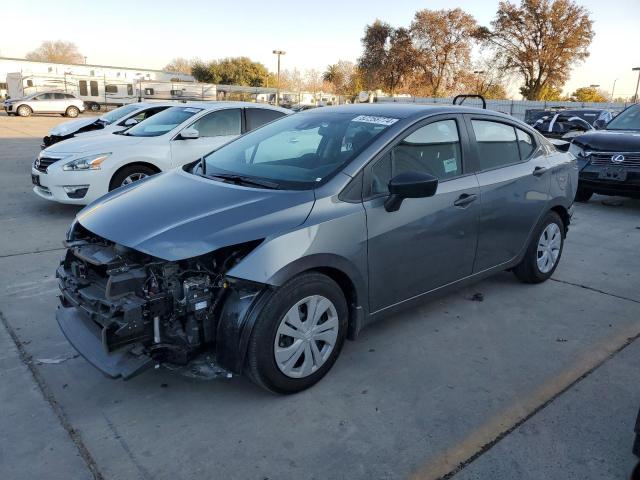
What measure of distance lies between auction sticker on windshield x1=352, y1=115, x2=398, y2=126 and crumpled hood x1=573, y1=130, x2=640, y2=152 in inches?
239

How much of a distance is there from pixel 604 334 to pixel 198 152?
5.61 metres

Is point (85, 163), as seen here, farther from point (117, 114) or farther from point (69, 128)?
point (117, 114)

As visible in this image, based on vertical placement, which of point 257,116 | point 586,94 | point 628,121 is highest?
point 586,94

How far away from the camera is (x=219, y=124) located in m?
7.60

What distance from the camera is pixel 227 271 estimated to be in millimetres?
2652

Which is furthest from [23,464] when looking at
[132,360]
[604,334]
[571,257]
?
[571,257]

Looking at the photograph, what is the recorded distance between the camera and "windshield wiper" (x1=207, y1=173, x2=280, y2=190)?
125 inches

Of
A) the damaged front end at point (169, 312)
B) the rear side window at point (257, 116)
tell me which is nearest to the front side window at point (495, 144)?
the damaged front end at point (169, 312)

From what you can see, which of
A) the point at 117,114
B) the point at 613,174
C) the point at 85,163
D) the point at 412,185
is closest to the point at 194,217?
the point at 412,185

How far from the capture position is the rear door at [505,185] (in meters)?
3.94

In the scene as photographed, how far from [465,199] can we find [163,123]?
17.8 ft

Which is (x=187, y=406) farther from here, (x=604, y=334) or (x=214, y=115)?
(x=214, y=115)

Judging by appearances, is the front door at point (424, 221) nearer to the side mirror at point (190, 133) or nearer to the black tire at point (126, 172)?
the side mirror at point (190, 133)

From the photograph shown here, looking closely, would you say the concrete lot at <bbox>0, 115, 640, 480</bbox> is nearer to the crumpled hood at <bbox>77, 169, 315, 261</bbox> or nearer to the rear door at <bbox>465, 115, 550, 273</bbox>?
the rear door at <bbox>465, 115, 550, 273</bbox>
